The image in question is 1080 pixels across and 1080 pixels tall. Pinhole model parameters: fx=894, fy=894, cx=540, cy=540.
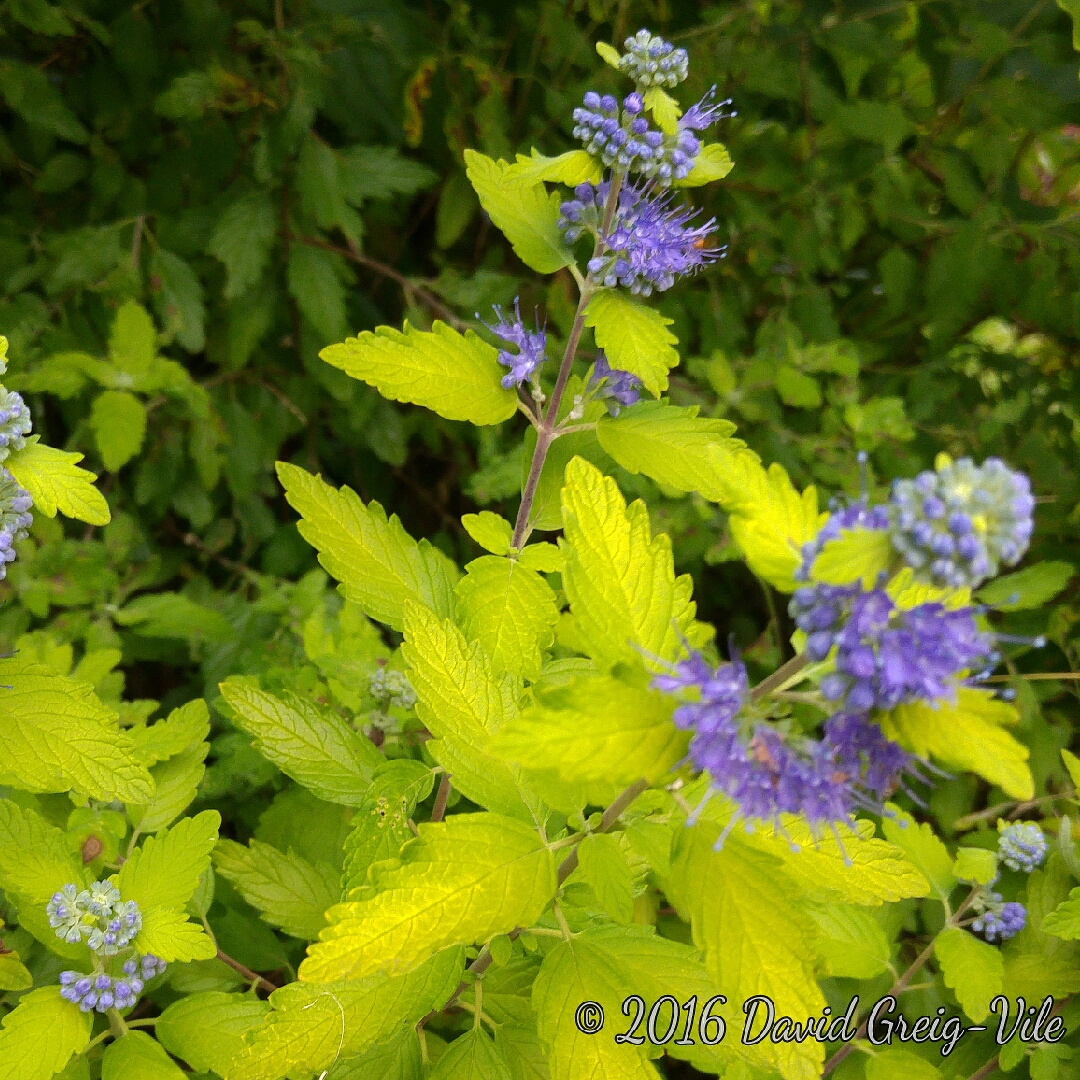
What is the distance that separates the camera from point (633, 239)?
4.31 ft

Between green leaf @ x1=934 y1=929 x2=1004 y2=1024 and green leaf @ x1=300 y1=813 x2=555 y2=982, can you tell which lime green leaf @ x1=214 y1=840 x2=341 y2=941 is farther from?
green leaf @ x1=934 y1=929 x2=1004 y2=1024

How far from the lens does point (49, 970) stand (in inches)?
59.5

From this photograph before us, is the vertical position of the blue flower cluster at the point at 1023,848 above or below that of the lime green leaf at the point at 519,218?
below

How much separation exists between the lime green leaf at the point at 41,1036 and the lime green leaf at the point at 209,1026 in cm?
13

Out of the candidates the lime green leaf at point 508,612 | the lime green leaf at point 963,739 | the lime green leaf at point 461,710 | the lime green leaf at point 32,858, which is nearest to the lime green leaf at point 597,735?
the lime green leaf at point 963,739

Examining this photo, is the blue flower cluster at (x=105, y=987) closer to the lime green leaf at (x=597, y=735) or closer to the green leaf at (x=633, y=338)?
the lime green leaf at (x=597, y=735)

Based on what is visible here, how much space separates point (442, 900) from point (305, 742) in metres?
0.58

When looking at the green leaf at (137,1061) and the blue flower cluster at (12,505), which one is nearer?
the blue flower cluster at (12,505)

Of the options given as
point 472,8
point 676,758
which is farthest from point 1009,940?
point 472,8

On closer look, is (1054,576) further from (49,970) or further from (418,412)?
(49,970)

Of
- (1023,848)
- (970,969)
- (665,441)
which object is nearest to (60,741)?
(665,441)

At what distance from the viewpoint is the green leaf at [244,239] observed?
2229 millimetres

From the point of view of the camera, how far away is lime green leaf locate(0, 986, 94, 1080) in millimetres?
1189

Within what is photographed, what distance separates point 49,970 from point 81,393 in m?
1.45
